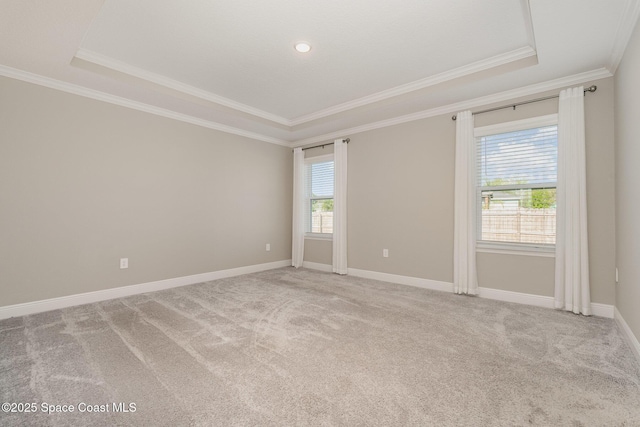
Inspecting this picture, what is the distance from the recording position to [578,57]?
2752 millimetres

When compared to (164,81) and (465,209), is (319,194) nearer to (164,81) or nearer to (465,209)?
(465,209)

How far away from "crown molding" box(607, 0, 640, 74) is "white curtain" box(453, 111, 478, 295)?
4.44 ft

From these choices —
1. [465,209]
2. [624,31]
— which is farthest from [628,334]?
[624,31]

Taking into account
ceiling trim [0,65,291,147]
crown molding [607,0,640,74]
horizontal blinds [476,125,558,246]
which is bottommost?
horizontal blinds [476,125,558,246]

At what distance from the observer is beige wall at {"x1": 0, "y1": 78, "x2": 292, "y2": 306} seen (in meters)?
3.03

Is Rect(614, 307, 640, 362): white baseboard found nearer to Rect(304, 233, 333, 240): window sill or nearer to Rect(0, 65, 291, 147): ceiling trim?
Rect(304, 233, 333, 240): window sill

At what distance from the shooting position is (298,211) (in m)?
5.82

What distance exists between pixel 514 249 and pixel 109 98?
541 centimetres

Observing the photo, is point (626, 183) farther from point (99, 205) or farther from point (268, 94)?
point (99, 205)

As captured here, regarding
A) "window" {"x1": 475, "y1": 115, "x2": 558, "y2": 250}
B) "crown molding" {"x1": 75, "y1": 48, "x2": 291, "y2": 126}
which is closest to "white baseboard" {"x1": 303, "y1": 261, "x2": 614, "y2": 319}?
"window" {"x1": 475, "y1": 115, "x2": 558, "y2": 250}

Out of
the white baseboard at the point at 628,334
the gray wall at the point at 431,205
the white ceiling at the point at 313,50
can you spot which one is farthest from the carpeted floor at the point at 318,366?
the white ceiling at the point at 313,50

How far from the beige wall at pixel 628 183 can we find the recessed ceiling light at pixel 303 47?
2590mm

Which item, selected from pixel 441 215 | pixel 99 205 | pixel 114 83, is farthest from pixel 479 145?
pixel 99 205

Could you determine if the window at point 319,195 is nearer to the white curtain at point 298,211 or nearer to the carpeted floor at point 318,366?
the white curtain at point 298,211
